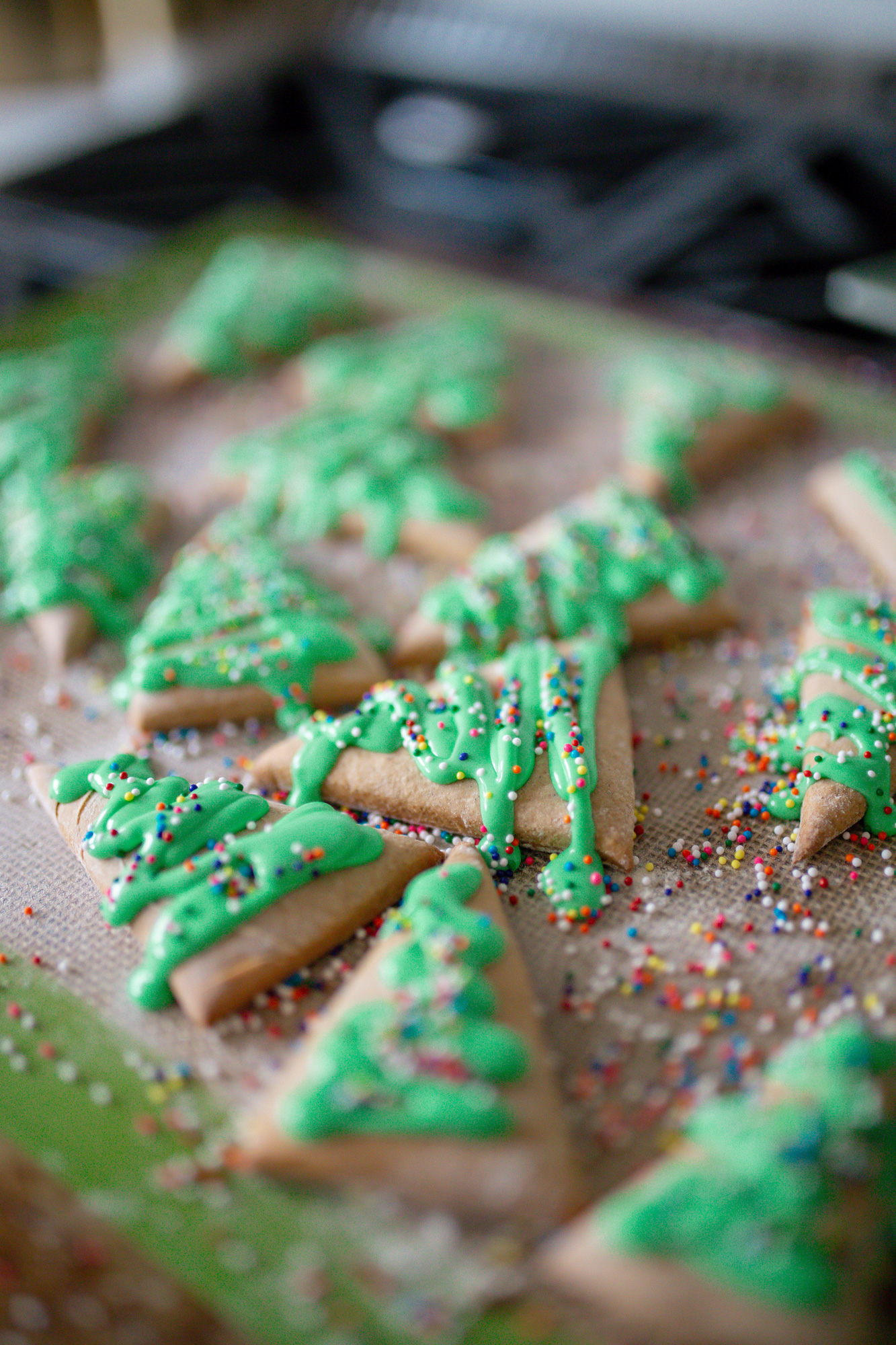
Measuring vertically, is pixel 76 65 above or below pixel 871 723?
above

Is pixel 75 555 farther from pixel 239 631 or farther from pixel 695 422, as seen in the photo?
pixel 695 422

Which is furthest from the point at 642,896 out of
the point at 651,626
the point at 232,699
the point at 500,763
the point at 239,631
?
the point at 239,631

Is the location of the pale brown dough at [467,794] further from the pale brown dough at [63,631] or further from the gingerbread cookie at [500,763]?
the pale brown dough at [63,631]

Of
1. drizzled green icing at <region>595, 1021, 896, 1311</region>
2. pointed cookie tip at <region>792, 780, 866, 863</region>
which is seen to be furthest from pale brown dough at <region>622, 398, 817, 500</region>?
drizzled green icing at <region>595, 1021, 896, 1311</region>

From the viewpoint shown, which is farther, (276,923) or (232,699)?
(232,699)

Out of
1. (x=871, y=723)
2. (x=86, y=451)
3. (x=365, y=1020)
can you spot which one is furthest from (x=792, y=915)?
(x=86, y=451)

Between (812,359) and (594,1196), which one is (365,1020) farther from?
(812,359)

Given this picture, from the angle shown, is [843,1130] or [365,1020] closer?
[843,1130]
